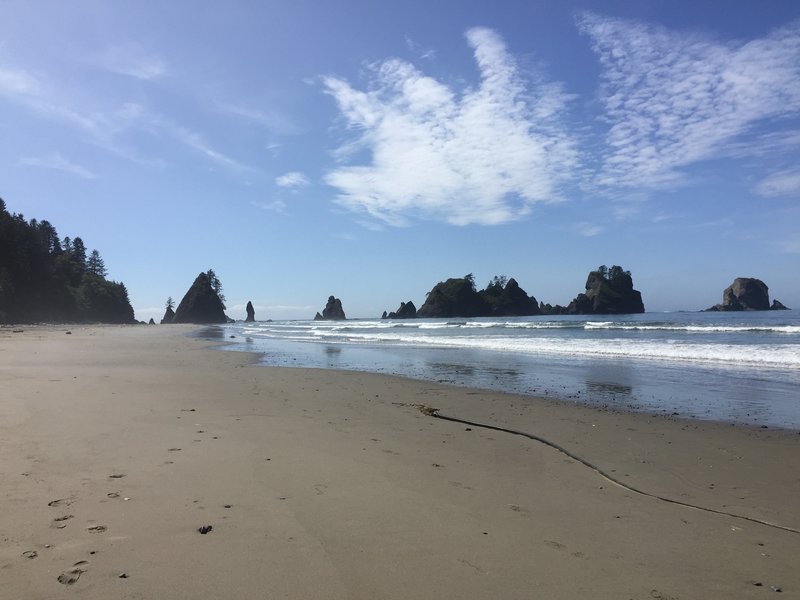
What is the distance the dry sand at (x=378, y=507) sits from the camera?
9.04 feet

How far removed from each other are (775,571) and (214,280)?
146 m

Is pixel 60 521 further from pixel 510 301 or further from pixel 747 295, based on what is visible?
pixel 510 301

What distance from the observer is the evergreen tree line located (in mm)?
60500

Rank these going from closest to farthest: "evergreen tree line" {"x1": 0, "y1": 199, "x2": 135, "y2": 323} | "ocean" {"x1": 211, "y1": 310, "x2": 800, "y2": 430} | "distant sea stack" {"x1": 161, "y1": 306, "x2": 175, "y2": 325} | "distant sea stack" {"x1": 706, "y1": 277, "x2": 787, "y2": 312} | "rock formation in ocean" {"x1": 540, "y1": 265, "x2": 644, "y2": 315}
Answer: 1. "ocean" {"x1": 211, "y1": 310, "x2": 800, "y2": 430}
2. "evergreen tree line" {"x1": 0, "y1": 199, "x2": 135, "y2": 323}
3. "distant sea stack" {"x1": 706, "y1": 277, "x2": 787, "y2": 312}
4. "rock formation in ocean" {"x1": 540, "y1": 265, "x2": 644, "y2": 315}
5. "distant sea stack" {"x1": 161, "y1": 306, "x2": 175, "y2": 325}

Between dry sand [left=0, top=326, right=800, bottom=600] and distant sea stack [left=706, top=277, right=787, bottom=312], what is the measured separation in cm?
10714

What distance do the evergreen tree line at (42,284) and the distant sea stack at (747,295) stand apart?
119 meters

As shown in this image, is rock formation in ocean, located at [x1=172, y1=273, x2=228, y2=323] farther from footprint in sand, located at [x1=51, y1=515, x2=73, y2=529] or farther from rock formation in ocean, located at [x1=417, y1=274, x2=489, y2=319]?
footprint in sand, located at [x1=51, y1=515, x2=73, y2=529]

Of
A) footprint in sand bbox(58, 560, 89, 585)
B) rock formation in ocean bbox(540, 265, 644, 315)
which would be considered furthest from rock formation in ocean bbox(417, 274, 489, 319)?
footprint in sand bbox(58, 560, 89, 585)

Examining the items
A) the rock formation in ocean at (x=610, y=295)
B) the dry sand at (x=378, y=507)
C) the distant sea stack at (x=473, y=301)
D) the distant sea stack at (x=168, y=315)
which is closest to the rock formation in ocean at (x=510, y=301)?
the distant sea stack at (x=473, y=301)

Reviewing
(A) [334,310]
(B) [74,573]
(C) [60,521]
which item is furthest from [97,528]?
(A) [334,310]

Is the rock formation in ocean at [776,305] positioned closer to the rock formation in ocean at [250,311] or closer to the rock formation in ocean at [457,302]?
the rock formation in ocean at [457,302]

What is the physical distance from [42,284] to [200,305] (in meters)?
57.3

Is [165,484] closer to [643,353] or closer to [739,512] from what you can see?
[739,512]

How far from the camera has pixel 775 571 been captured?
Answer: 303 cm
